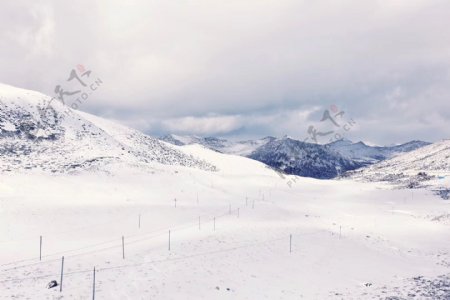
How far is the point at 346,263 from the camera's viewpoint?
121 ft

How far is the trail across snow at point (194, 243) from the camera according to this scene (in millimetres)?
27094

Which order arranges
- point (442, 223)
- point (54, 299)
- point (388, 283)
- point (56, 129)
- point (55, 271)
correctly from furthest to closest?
point (56, 129) < point (442, 223) < point (388, 283) < point (55, 271) < point (54, 299)

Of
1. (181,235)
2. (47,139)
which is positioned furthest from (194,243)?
(47,139)

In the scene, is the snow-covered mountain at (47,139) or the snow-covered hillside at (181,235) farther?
the snow-covered mountain at (47,139)

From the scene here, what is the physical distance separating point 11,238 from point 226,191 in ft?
152

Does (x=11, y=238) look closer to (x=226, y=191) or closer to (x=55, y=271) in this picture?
(x=55, y=271)

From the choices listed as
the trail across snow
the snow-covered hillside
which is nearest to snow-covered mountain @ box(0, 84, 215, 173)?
the snow-covered hillside

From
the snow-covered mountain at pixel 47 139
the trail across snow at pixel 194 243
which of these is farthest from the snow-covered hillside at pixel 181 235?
the snow-covered mountain at pixel 47 139

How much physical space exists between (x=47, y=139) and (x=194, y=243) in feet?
203

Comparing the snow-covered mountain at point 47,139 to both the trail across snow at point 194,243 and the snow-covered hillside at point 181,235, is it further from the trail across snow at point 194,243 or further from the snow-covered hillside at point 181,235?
the trail across snow at point 194,243

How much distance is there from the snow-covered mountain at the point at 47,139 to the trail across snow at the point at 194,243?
579 cm

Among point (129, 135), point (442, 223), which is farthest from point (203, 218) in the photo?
point (129, 135)

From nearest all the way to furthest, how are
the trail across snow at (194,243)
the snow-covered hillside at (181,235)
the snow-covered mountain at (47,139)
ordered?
1. the trail across snow at (194,243)
2. the snow-covered hillside at (181,235)
3. the snow-covered mountain at (47,139)

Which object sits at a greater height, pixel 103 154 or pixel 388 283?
pixel 103 154
